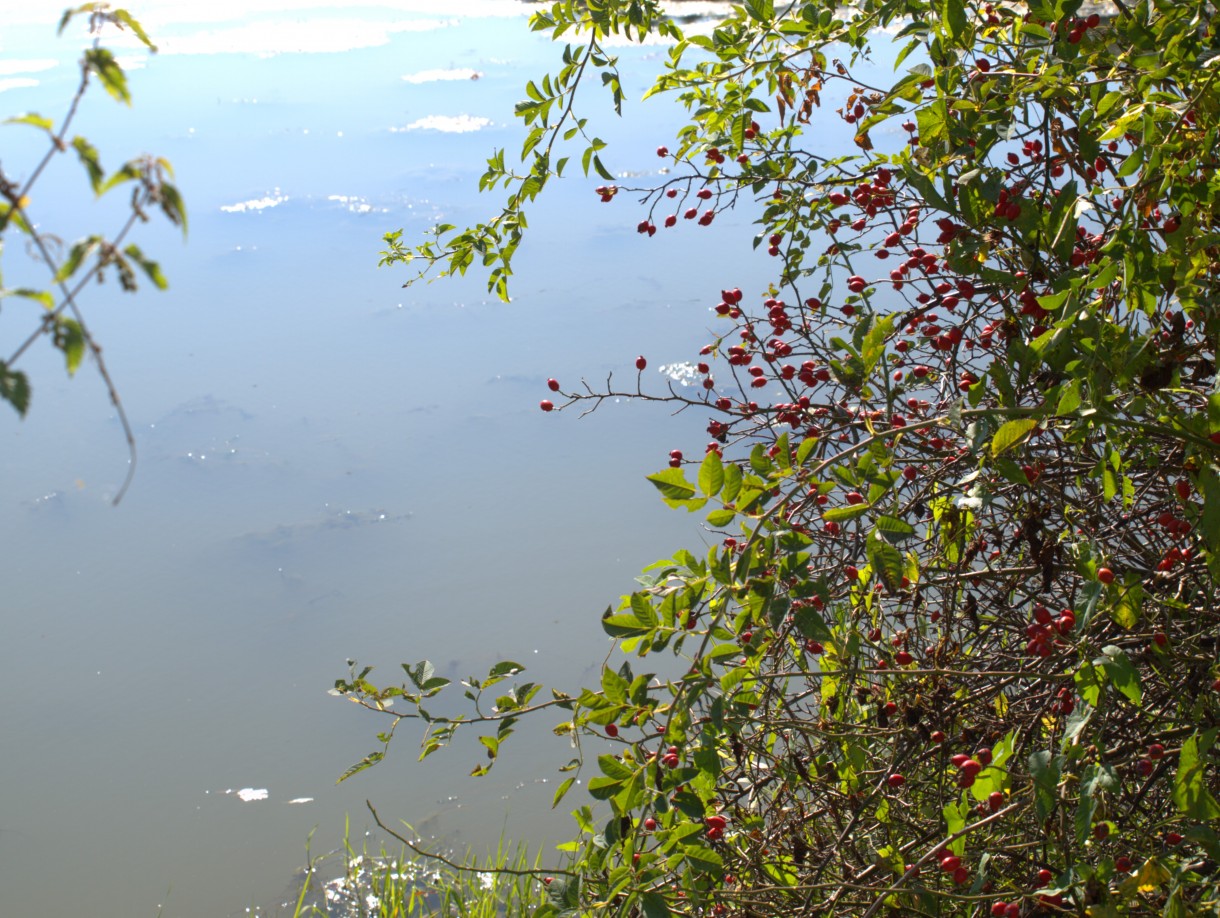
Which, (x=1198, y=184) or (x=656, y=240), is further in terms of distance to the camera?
(x=656, y=240)

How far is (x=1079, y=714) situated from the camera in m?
1.07

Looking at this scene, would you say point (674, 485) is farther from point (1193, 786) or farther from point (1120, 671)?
→ point (1193, 786)

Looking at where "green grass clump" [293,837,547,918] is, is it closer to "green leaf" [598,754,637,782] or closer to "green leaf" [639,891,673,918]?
"green leaf" [639,891,673,918]

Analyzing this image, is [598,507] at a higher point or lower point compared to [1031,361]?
lower

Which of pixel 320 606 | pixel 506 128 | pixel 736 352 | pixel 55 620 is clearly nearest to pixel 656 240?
pixel 506 128

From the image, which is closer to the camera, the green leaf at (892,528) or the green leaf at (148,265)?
the green leaf at (148,265)

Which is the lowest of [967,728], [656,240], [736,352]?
[656,240]

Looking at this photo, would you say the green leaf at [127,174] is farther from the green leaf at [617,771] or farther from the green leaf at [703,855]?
the green leaf at [703,855]

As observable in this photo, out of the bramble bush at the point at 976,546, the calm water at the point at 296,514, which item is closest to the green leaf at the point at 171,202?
the bramble bush at the point at 976,546

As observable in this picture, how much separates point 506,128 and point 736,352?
6.33m

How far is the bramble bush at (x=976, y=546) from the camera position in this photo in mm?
1061

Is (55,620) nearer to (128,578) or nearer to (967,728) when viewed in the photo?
(128,578)

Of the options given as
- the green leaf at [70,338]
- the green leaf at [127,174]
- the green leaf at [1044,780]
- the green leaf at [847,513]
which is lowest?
the green leaf at [1044,780]

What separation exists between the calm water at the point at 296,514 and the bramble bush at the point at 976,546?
1644 mm
